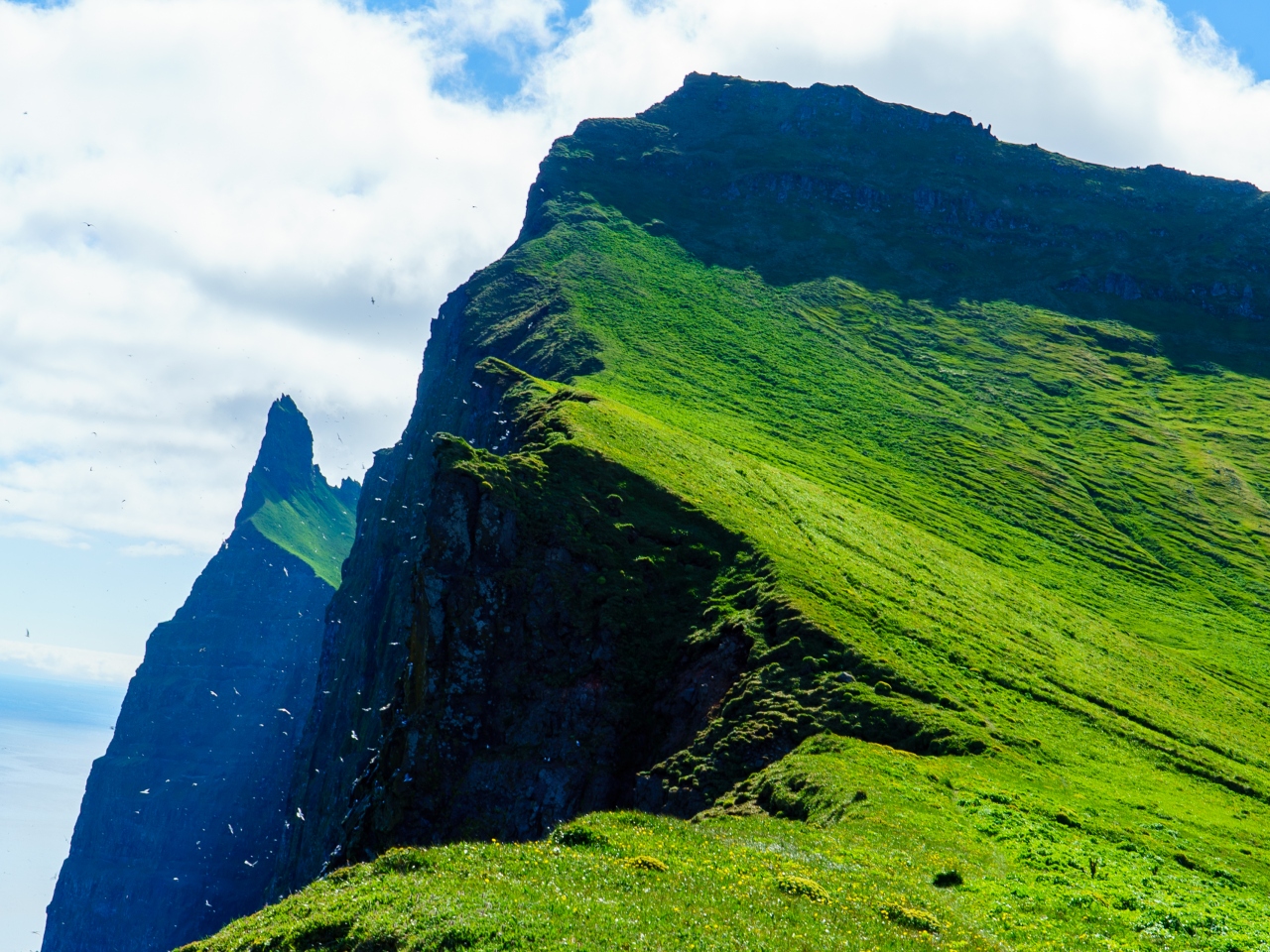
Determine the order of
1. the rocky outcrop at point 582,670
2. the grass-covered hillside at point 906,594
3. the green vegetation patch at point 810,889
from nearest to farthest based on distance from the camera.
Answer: the green vegetation patch at point 810,889
the grass-covered hillside at point 906,594
the rocky outcrop at point 582,670

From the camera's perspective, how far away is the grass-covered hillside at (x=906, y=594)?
24812 millimetres

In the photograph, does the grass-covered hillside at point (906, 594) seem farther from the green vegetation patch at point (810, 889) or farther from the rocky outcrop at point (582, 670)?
the rocky outcrop at point (582, 670)

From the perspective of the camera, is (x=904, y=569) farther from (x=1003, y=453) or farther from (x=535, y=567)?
(x=1003, y=453)

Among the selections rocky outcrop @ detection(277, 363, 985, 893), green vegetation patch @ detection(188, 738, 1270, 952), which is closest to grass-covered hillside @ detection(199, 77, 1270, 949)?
green vegetation patch @ detection(188, 738, 1270, 952)

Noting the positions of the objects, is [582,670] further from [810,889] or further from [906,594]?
[810,889]

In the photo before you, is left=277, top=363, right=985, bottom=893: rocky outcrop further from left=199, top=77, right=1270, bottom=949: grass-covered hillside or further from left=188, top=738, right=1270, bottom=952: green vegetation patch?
left=188, top=738, right=1270, bottom=952: green vegetation patch

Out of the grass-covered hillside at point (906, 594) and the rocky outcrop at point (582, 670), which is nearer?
the grass-covered hillside at point (906, 594)

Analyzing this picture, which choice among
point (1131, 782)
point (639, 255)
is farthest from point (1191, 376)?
point (1131, 782)

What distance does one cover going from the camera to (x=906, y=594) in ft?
222

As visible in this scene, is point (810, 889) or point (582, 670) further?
point (582, 670)

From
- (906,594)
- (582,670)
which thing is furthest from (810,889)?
(906,594)

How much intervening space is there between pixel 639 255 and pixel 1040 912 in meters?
166

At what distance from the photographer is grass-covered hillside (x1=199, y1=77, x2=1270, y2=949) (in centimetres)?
2481

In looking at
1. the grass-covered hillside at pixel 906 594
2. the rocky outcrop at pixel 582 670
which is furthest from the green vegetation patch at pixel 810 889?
the rocky outcrop at pixel 582 670
